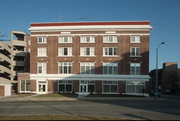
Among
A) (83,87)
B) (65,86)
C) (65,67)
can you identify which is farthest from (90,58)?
(65,86)

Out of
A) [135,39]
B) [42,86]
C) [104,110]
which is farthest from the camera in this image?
[42,86]

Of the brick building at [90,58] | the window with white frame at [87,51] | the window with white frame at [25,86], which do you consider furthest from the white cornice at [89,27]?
the window with white frame at [25,86]

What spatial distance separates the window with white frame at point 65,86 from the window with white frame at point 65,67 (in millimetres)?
2132

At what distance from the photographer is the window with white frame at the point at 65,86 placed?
46281mm

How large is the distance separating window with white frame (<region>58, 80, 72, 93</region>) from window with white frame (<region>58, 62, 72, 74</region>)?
213cm

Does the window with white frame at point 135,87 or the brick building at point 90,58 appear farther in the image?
the brick building at point 90,58

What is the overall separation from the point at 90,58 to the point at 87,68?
7.29 ft

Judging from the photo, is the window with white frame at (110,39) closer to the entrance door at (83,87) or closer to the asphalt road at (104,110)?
the entrance door at (83,87)

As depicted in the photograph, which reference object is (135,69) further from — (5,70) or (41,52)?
(5,70)

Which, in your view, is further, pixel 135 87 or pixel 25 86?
pixel 25 86

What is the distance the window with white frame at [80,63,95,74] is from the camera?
4603cm

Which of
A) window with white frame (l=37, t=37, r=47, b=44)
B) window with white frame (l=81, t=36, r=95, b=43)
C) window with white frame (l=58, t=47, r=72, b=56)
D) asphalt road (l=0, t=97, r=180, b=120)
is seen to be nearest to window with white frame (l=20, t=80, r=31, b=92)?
window with white frame (l=37, t=37, r=47, b=44)

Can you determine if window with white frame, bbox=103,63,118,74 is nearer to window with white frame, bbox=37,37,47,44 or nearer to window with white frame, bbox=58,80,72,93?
window with white frame, bbox=58,80,72,93

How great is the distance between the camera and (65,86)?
152 feet
